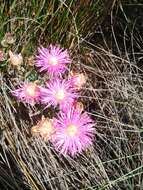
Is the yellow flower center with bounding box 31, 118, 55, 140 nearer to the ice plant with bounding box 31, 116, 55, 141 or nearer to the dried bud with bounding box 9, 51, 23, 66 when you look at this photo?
the ice plant with bounding box 31, 116, 55, 141

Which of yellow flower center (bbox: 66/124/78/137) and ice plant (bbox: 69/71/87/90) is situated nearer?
yellow flower center (bbox: 66/124/78/137)

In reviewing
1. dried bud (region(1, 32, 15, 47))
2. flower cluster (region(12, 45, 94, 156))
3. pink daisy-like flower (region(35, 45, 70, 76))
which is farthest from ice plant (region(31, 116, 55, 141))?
dried bud (region(1, 32, 15, 47))

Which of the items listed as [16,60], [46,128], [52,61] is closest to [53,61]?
[52,61]

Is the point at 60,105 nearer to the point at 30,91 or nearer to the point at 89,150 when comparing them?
the point at 30,91

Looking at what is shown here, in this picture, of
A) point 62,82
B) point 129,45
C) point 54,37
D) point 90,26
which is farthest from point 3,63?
point 129,45

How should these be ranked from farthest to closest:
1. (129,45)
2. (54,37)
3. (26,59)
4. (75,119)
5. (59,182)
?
(129,45), (54,37), (26,59), (59,182), (75,119)

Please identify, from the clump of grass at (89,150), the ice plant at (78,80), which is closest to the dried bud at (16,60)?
the clump of grass at (89,150)

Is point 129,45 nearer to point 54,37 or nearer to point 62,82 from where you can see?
point 54,37
